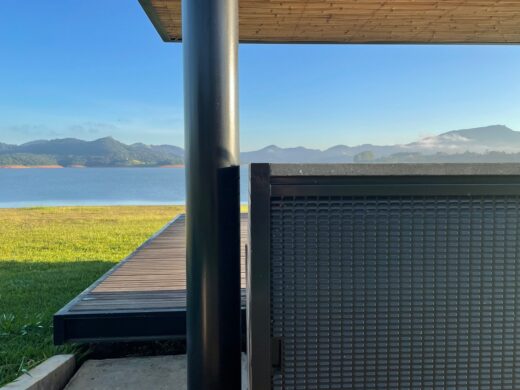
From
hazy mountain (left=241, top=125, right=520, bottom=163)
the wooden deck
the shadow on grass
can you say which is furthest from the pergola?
the shadow on grass

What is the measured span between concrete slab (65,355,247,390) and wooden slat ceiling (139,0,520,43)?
8.87ft

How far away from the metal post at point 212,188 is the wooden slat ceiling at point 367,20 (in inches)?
83.9

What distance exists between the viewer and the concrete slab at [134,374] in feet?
7.67

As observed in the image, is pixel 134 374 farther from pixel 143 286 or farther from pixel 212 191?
pixel 212 191

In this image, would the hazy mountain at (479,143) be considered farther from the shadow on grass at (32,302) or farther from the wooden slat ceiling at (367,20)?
the shadow on grass at (32,302)

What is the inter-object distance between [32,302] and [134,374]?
1.72m

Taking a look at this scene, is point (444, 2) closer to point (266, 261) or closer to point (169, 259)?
point (266, 261)

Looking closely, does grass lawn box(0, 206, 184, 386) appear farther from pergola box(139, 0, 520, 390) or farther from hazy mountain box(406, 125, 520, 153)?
hazy mountain box(406, 125, 520, 153)

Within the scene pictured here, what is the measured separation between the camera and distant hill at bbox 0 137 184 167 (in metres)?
59.4

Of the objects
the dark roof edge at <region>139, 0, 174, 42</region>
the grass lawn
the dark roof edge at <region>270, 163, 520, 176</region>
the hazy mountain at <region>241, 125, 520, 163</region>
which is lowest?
the grass lawn

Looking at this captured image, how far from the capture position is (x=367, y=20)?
372 centimetres

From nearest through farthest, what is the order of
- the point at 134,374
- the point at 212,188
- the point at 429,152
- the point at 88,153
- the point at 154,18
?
the point at 212,188 < the point at 134,374 < the point at 154,18 < the point at 429,152 < the point at 88,153

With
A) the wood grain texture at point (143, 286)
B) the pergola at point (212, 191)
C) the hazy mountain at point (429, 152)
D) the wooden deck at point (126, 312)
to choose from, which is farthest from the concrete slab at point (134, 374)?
the hazy mountain at point (429, 152)

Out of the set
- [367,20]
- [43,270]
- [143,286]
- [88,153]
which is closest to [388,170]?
[143,286]
